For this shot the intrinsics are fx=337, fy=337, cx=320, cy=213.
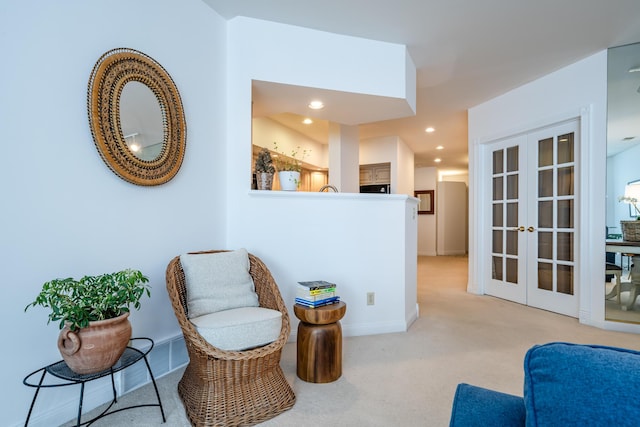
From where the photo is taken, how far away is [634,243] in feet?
9.70

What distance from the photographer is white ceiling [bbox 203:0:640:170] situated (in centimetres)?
245

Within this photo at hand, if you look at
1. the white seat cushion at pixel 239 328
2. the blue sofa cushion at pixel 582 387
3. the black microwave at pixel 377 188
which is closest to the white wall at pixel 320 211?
the white seat cushion at pixel 239 328

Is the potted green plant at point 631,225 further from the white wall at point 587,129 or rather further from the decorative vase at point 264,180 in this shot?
the decorative vase at point 264,180

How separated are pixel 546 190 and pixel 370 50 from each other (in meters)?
2.48

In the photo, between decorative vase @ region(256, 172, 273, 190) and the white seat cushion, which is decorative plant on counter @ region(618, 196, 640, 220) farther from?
the white seat cushion

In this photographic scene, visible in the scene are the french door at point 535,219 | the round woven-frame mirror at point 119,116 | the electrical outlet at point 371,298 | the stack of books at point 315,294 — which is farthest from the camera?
the french door at point 535,219

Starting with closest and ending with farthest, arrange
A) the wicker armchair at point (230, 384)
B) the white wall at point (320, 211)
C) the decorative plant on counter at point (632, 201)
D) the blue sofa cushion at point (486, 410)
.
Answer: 1. the blue sofa cushion at point (486, 410)
2. the wicker armchair at point (230, 384)
3. the white wall at point (320, 211)
4. the decorative plant on counter at point (632, 201)

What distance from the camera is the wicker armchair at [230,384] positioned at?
5.17ft

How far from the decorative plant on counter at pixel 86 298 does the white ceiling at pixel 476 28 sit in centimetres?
205

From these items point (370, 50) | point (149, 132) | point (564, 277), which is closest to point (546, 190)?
point (564, 277)

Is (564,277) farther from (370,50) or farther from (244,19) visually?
(244,19)

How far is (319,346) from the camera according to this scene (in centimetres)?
201

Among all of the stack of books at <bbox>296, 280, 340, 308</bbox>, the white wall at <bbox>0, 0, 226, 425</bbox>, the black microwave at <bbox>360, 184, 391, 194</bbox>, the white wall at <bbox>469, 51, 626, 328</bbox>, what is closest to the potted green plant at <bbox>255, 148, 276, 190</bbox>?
the white wall at <bbox>0, 0, 226, 425</bbox>

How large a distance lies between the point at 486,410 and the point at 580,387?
200 mm
